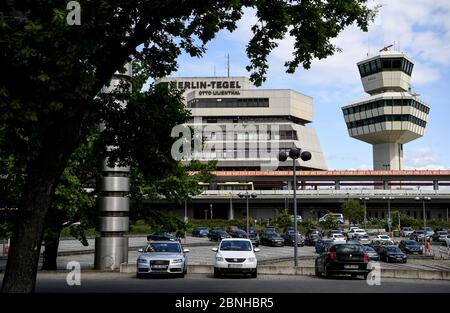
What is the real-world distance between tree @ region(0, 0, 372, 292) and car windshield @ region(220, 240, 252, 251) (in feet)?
24.2

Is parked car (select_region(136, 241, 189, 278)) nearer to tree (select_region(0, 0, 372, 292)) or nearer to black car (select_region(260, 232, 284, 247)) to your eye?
tree (select_region(0, 0, 372, 292))

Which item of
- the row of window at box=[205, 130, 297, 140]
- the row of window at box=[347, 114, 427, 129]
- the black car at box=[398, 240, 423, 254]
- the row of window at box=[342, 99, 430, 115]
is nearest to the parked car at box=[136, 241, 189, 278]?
the black car at box=[398, 240, 423, 254]

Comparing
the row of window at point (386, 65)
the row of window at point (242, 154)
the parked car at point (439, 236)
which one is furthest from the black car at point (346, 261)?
the row of window at point (242, 154)

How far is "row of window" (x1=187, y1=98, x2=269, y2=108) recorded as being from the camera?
12875 centimetres

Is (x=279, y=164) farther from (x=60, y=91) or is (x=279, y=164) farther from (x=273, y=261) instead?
(x=60, y=91)

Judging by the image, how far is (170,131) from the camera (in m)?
14.5

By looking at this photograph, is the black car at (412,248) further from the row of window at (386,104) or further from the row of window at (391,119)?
the row of window at (386,104)

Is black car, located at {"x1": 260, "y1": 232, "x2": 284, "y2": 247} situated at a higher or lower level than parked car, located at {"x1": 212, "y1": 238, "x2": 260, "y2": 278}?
lower

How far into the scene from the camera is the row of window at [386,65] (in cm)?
10562

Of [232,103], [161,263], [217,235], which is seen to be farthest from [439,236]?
[232,103]

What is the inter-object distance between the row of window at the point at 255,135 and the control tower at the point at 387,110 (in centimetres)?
1494

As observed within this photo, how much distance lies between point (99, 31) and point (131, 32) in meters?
2.00

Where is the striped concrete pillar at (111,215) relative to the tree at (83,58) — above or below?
below

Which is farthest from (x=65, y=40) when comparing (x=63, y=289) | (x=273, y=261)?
(x=273, y=261)
